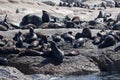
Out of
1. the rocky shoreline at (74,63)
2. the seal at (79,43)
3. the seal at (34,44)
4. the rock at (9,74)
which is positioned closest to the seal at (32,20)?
the seal at (34,44)

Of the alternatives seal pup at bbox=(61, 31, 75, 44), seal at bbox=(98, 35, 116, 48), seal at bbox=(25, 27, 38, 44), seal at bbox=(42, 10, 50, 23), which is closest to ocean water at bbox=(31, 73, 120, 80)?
seal at bbox=(98, 35, 116, 48)

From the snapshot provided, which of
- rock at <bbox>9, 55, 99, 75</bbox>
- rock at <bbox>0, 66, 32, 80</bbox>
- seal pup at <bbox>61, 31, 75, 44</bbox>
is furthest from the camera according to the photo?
seal pup at <bbox>61, 31, 75, 44</bbox>

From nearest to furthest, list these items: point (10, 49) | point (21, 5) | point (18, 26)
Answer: point (10, 49) → point (18, 26) → point (21, 5)

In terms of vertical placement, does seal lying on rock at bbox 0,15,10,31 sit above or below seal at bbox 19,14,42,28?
above

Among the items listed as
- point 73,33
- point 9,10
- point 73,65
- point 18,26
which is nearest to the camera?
point 73,65

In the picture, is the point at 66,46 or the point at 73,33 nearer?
the point at 66,46

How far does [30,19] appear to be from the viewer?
106ft

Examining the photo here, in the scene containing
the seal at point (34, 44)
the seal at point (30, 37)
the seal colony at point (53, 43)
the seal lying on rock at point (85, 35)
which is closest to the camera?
the seal colony at point (53, 43)

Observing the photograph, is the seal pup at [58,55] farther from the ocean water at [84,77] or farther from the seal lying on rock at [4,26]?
the seal lying on rock at [4,26]

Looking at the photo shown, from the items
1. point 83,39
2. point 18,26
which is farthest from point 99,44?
point 18,26

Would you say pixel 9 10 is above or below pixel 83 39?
below

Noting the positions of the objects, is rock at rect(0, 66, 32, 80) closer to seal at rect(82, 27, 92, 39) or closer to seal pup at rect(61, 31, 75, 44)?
seal pup at rect(61, 31, 75, 44)

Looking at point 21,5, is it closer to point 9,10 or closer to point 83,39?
point 9,10

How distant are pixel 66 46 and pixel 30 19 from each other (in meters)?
9.03
